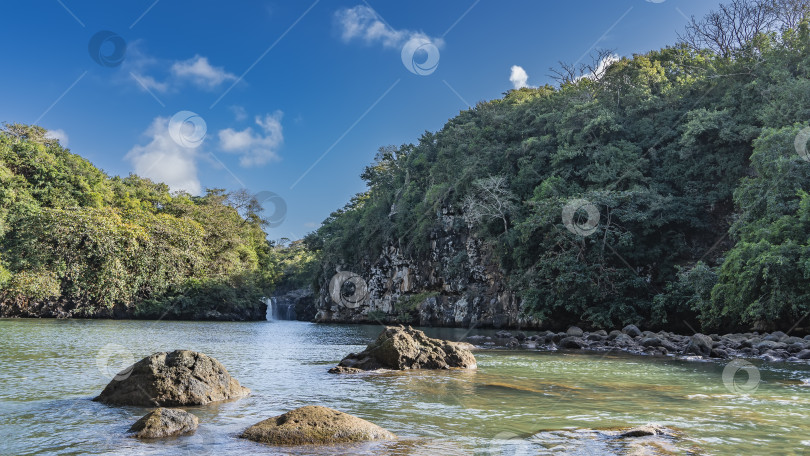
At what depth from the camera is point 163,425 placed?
5949 millimetres

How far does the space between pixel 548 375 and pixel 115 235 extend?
34.0 metres

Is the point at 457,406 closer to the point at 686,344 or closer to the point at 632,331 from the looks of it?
the point at 686,344

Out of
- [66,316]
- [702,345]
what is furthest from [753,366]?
[66,316]

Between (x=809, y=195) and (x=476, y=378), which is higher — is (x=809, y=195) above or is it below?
above

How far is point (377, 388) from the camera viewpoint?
996 cm

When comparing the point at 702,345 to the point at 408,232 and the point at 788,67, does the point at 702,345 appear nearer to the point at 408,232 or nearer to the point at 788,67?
the point at 788,67

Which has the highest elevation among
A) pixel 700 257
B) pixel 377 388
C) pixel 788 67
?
pixel 788 67
